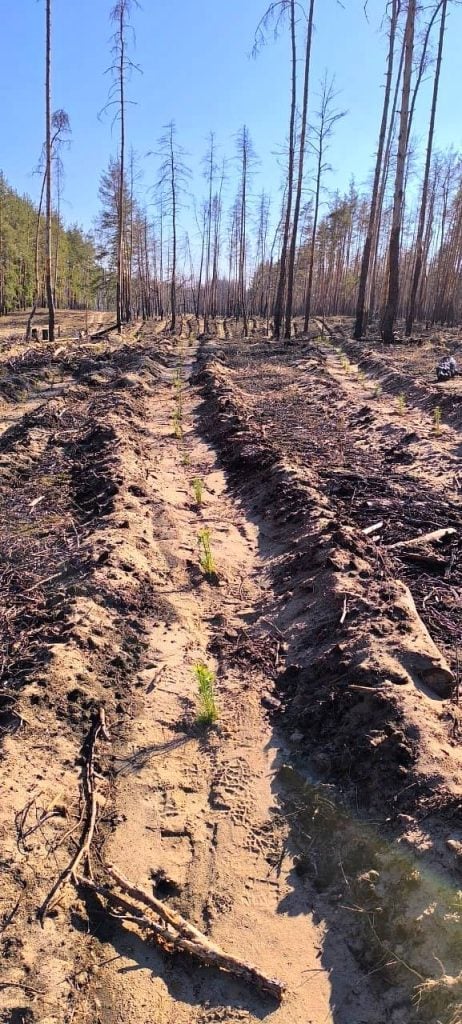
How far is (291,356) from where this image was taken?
18.6 metres

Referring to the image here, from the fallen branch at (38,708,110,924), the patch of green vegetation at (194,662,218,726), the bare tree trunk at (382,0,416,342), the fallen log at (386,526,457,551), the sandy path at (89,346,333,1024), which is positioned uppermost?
the bare tree trunk at (382,0,416,342)

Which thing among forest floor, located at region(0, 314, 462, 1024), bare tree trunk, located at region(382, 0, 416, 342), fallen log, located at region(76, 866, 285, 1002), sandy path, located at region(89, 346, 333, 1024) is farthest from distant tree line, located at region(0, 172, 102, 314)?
fallen log, located at region(76, 866, 285, 1002)

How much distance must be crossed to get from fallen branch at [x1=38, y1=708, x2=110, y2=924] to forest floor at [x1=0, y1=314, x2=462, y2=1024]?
2cm

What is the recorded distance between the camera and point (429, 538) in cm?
522

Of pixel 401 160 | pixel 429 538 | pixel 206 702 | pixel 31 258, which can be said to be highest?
pixel 31 258

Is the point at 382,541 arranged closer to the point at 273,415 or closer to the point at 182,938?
the point at 182,938

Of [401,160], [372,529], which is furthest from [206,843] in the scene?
[401,160]

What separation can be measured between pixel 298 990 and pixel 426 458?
6313 millimetres

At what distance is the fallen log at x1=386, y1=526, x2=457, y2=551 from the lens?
5.11 meters

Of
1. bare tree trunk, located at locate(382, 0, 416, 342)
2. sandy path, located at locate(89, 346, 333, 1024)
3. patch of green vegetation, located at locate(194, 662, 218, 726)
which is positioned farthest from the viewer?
bare tree trunk, located at locate(382, 0, 416, 342)

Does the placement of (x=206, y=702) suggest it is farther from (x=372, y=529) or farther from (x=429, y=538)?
(x=429, y=538)

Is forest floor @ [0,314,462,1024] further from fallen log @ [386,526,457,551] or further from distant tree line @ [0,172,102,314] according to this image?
distant tree line @ [0,172,102,314]

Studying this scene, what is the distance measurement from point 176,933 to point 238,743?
1110 mm

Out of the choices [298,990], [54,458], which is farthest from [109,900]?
[54,458]
